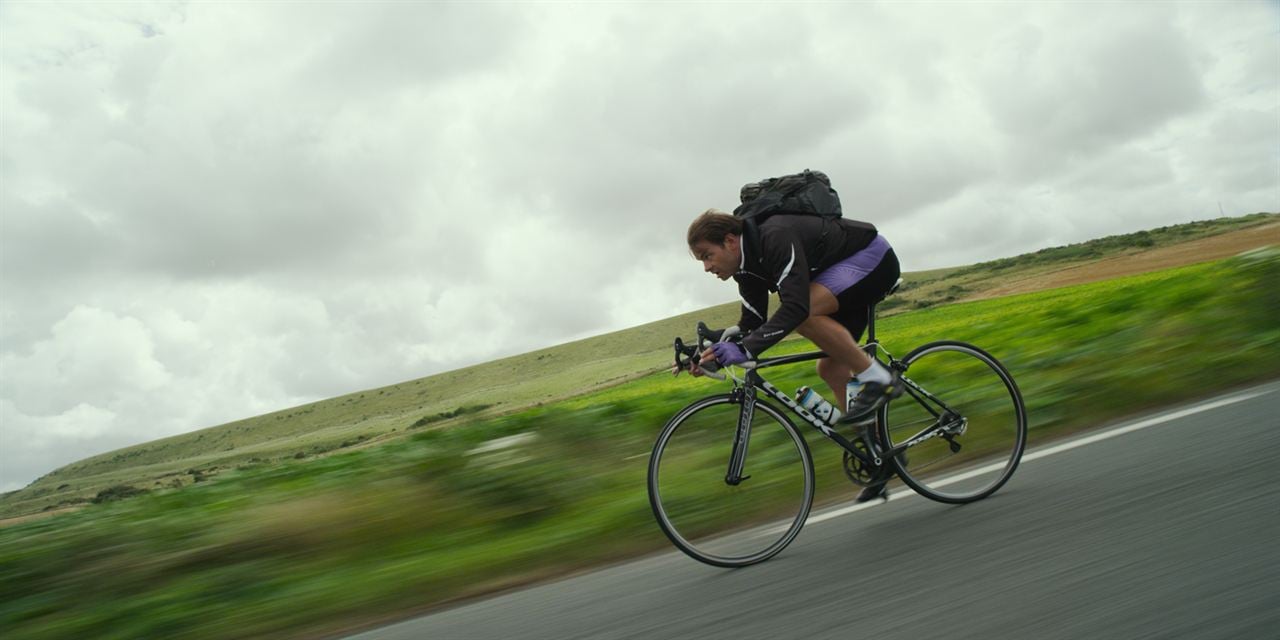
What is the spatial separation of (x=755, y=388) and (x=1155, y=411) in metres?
3.78

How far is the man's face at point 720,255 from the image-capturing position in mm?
4355

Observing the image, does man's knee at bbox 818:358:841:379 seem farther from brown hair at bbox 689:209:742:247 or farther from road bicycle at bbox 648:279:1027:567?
brown hair at bbox 689:209:742:247

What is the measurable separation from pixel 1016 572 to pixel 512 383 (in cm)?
9842

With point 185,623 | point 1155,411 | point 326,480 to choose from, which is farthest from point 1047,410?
point 185,623

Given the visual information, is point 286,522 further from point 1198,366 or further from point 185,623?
point 1198,366

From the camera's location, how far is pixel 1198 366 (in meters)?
7.40

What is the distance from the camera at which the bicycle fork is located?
14.9 ft

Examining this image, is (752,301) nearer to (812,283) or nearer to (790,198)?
(812,283)

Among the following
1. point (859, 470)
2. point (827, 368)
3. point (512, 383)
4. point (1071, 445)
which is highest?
point (512, 383)

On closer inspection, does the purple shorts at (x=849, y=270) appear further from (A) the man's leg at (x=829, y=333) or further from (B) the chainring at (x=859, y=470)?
(B) the chainring at (x=859, y=470)

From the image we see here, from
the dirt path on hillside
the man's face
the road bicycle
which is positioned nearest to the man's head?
the man's face

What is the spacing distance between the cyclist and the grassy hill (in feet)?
154

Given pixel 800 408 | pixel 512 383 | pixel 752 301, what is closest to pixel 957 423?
pixel 800 408

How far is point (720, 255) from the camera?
437 centimetres
